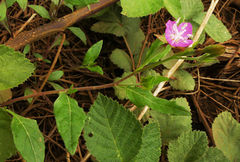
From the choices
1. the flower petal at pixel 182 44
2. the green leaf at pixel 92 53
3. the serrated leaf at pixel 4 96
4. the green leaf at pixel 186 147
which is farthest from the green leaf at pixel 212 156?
the serrated leaf at pixel 4 96

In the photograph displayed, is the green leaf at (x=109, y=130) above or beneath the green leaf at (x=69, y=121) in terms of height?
beneath

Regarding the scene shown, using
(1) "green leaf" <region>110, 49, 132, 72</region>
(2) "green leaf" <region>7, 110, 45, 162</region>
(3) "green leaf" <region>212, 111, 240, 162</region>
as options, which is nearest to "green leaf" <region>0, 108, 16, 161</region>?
(2) "green leaf" <region>7, 110, 45, 162</region>

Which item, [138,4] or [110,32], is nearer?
[138,4]

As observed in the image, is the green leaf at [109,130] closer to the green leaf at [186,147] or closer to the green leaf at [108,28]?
the green leaf at [186,147]

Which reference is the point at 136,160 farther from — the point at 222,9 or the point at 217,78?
the point at 222,9

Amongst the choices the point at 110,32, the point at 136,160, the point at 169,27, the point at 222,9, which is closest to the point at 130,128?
the point at 136,160
